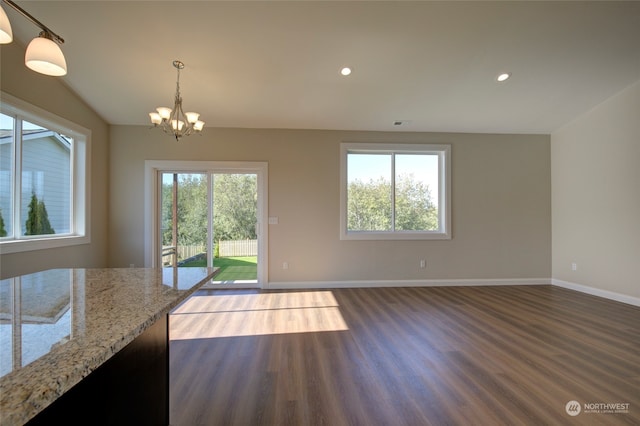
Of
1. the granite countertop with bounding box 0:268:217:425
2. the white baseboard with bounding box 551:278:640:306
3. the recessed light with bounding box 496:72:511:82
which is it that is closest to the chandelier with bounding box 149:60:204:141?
the granite countertop with bounding box 0:268:217:425

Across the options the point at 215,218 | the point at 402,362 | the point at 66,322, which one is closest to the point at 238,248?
the point at 215,218

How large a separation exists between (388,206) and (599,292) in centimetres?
350

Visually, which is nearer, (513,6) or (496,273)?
(513,6)

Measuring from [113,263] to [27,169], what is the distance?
1880 mm

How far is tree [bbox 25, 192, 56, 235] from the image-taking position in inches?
129

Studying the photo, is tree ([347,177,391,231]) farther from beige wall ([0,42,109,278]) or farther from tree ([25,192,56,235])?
tree ([25,192,56,235])

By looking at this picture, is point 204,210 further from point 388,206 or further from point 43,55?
point 43,55

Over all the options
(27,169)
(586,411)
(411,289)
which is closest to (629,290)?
(411,289)

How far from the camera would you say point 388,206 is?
5023 millimetres

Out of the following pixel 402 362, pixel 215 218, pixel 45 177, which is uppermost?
pixel 45 177

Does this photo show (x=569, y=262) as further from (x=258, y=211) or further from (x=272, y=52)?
Answer: (x=272, y=52)

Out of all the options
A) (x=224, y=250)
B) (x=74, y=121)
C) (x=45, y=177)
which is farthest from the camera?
(x=224, y=250)

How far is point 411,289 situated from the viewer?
15.2 feet

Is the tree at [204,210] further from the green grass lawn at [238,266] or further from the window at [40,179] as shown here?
the window at [40,179]
